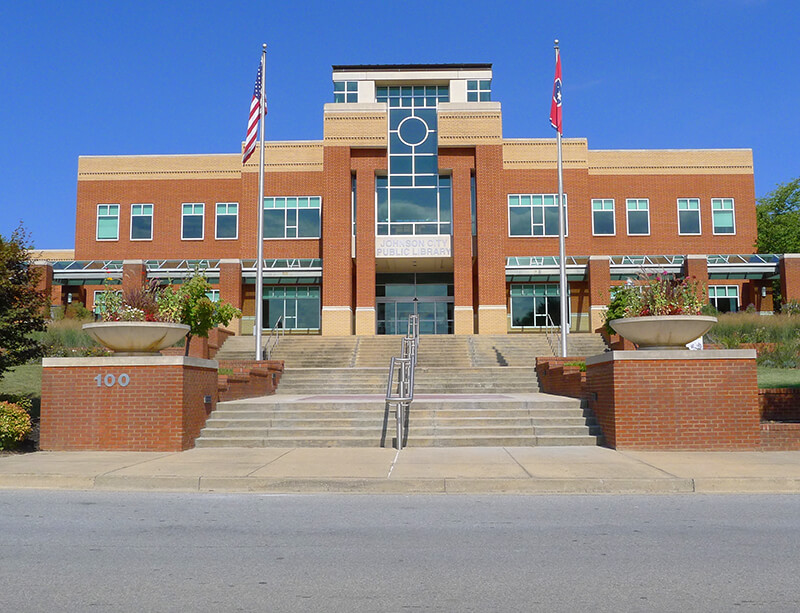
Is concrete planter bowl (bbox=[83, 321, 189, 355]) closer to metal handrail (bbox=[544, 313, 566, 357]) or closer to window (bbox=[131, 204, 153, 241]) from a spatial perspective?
metal handrail (bbox=[544, 313, 566, 357])

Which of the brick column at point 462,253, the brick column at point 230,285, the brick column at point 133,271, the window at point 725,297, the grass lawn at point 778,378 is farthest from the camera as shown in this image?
the window at point 725,297

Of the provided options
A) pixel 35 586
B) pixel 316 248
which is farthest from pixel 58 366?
pixel 316 248

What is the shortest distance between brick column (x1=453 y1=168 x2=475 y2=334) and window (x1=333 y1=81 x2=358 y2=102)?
11.4 meters

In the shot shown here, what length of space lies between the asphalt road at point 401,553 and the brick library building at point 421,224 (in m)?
28.5

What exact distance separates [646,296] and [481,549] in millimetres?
8271

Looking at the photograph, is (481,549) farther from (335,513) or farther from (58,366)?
(58,366)

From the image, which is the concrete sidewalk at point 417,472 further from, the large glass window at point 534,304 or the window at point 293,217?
the window at point 293,217

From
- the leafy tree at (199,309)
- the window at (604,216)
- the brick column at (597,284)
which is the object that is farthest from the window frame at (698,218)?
the leafy tree at (199,309)

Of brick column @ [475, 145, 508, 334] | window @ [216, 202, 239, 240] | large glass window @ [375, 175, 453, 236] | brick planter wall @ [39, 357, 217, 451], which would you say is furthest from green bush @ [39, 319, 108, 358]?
brick column @ [475, 145, 508, 334]

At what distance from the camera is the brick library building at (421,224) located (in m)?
37.7

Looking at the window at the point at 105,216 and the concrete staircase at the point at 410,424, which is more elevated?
the window at the point at 105,216

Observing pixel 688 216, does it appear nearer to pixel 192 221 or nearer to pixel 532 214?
pixel 532 214

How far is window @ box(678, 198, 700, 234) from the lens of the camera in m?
42.0

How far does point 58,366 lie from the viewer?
12.9m
